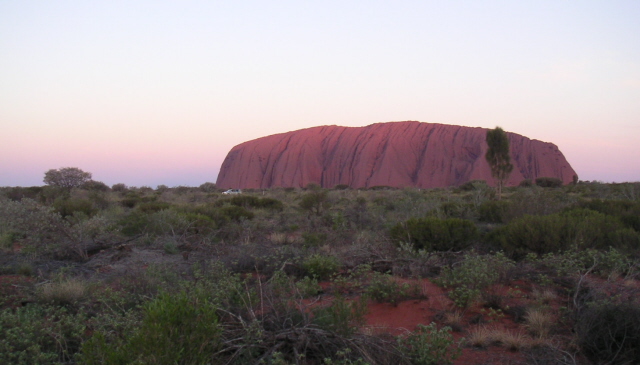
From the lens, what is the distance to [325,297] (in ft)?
19.3

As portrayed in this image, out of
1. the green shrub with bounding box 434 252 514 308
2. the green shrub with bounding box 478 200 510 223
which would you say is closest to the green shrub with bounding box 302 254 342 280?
the green shrub with bounding box 434 252 514 308

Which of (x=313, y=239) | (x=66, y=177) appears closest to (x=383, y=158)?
(x=66, y=177)

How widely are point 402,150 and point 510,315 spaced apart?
5922 cm

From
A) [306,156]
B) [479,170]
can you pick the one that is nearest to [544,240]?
[479,170]

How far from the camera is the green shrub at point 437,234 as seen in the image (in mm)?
8367

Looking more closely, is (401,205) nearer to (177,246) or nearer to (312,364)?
(177,246)

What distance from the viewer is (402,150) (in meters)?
63.4

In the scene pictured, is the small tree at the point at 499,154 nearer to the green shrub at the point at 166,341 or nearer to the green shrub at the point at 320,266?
the green shrub at the point at 320,266

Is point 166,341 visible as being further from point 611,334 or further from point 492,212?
point 492,212

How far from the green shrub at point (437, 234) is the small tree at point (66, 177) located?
1249 inches

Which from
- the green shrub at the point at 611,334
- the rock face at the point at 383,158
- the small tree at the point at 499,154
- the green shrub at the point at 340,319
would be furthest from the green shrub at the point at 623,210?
the rock face at the point at 383,158

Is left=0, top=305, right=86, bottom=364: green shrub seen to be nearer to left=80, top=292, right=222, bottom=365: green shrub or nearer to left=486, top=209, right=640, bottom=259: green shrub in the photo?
left=80, top=292, right=222, bottom=365: green shrub

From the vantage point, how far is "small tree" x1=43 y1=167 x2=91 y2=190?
3394cm

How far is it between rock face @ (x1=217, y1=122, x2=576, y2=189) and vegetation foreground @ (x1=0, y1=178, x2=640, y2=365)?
155ft
